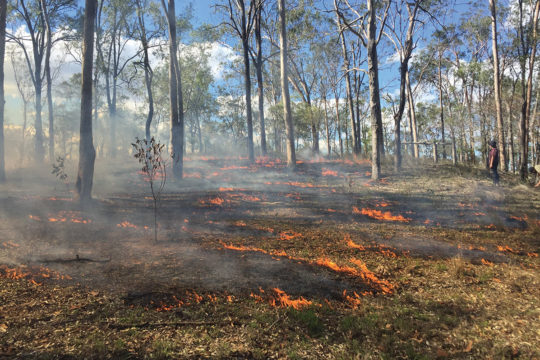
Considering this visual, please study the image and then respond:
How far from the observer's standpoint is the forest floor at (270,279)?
3486 mm

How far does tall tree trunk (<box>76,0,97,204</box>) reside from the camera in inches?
387

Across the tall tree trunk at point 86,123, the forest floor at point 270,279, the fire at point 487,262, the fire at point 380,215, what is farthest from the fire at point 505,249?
the tall tree trunk at point 86,123

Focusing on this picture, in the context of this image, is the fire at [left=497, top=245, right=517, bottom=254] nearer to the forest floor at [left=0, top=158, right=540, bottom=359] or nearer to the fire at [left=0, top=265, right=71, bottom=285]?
the forest floor at [left=0, top=158, right=540, bottom=359]

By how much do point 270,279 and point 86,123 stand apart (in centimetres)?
873

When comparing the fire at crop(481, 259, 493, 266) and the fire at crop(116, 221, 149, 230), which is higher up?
the fire at crop(116, 221, 149, 230)

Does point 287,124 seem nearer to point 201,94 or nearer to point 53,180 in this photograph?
point 53,180

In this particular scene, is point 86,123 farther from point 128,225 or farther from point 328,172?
point 328,172

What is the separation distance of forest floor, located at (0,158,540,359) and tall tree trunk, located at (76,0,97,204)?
2.41ft

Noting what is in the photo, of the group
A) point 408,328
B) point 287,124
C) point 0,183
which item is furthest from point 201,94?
point 408,328

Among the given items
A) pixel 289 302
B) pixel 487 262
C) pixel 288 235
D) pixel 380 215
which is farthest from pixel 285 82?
pixel 289 302

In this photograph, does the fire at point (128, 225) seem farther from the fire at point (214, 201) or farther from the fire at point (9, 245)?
the fire at point (214, 201)

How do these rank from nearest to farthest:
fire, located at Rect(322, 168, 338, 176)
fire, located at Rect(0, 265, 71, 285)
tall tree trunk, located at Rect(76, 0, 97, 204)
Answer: fire, located at Rect(0, 265, 71, 285) → tall tree trunk, located at Rect(76, 0, 97, 204) → fire, located at Rect(322, 168, 338, 176)

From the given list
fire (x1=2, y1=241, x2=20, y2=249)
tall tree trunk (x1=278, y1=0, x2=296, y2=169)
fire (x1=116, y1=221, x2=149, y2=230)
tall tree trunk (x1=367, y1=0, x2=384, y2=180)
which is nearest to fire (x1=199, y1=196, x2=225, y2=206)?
fire (x1=116, y1=221, x2=149, y2=230)

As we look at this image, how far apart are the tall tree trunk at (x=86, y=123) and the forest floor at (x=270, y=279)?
0.74 metres
